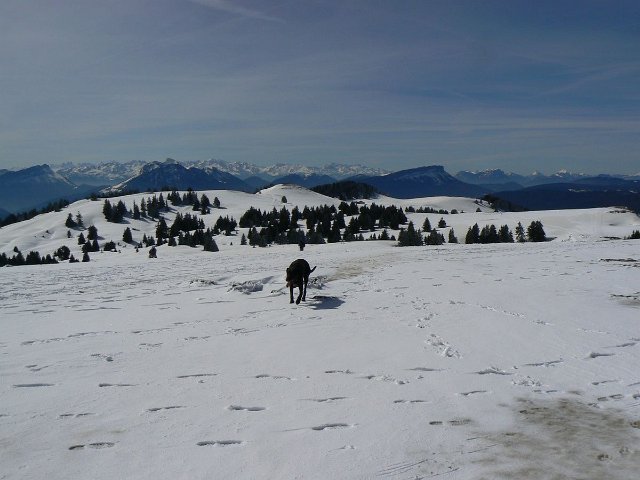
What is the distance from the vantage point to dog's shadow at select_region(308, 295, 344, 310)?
15.1 meters

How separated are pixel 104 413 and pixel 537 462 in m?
6.35

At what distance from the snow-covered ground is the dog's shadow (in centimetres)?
16

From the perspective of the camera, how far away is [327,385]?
7949 millimetres

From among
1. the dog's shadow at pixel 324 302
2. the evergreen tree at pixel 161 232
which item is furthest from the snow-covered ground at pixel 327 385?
the evergreen tree at pixel 161 232

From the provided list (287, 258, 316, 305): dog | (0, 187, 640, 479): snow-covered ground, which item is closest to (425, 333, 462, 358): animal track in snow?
(0, 187, 640, 479): snow-covered ground

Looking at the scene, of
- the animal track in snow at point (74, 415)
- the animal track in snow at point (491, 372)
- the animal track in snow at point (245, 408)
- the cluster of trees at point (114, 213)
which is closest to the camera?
the animal track in snow at point (74, 415)

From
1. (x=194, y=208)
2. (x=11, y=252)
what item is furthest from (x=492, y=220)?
(x=11, y=252)

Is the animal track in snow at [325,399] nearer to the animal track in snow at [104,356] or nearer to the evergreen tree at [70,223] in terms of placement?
the animal track in snow at [104,356]

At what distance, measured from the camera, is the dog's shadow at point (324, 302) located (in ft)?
49.5

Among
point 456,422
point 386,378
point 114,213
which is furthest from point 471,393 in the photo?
point 114,213

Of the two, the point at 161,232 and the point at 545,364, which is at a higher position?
the point at 545,364

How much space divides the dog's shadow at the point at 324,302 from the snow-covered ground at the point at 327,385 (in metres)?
0.16

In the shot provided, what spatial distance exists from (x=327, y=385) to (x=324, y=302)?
790 centimetres

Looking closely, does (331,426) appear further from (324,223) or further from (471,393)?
(324,223)
